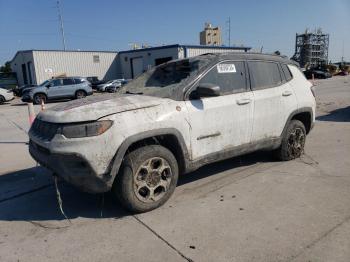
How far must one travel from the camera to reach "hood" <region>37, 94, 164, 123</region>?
134 inches

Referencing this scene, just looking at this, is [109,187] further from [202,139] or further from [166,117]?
[202,139]

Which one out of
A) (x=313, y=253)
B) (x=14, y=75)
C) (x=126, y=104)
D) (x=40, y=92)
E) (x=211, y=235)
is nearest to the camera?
(x=313, y=253)

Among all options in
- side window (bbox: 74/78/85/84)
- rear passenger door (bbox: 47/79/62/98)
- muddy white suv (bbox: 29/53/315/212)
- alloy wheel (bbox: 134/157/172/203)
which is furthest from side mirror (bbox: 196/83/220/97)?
side window (bbox: 74/78/85/84)

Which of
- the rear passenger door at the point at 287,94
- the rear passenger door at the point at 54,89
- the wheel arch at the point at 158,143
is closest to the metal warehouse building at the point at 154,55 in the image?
the rear passenger door at the point at 54,89

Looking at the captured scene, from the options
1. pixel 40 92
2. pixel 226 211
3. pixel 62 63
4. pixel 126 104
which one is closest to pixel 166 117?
pixel 126 104

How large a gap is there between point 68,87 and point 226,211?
21.6m

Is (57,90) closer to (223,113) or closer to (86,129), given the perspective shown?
(223,113)

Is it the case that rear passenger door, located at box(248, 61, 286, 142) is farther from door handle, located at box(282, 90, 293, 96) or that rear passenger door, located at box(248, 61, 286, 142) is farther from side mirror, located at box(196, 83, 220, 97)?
side mirror, located at box(196, 83, 220, 97)

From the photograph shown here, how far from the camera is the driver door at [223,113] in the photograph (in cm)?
405

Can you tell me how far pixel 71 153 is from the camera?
3.31 metres

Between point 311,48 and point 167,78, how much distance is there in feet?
228

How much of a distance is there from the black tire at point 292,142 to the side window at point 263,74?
778 millimetres

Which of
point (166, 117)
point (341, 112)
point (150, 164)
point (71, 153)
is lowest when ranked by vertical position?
point (341, 112)

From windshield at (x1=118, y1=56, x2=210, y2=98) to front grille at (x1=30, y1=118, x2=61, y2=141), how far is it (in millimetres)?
1273
